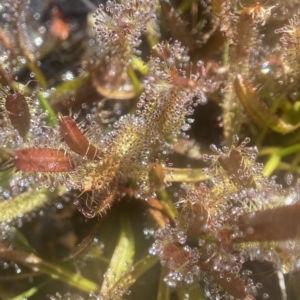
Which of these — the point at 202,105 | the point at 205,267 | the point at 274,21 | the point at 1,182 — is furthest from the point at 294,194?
the point at 1,182

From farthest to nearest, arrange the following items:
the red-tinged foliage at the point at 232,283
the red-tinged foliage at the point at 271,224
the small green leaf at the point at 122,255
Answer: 1. the small green leaf at the point at 122,255
2. the red-tinged foliage at the point at 232,283
3. the red-tinged foliage at the point at 271,224

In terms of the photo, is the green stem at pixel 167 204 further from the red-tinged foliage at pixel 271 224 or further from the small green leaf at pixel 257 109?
the small green leaf at pixel 257 109

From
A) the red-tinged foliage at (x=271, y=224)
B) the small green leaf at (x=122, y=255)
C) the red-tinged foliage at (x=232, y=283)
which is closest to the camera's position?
the red-tinged foliage at (x=271, y=224)

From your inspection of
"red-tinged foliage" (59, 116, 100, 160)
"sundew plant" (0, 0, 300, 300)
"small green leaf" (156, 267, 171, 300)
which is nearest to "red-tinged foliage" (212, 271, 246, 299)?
"sundew plant" (0, 0, 300, 300)

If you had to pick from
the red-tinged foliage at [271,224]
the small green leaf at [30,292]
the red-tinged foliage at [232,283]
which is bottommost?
the small green leaf at [30,292]

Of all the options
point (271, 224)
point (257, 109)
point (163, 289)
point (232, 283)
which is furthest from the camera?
point (257, 109)

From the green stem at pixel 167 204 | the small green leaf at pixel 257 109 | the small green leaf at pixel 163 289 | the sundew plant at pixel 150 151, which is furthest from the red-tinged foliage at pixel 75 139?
the small green leaf at pixel 257 109

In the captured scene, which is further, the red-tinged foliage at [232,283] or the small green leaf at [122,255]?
the small green leaf at [122,255]

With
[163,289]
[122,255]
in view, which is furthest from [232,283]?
[122,255]

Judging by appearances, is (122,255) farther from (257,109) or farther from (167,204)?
(257,109)

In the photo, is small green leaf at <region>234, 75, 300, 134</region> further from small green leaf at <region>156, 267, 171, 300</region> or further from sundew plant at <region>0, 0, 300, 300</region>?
small green leaf at <region>156, 267, 171, 300</region>
